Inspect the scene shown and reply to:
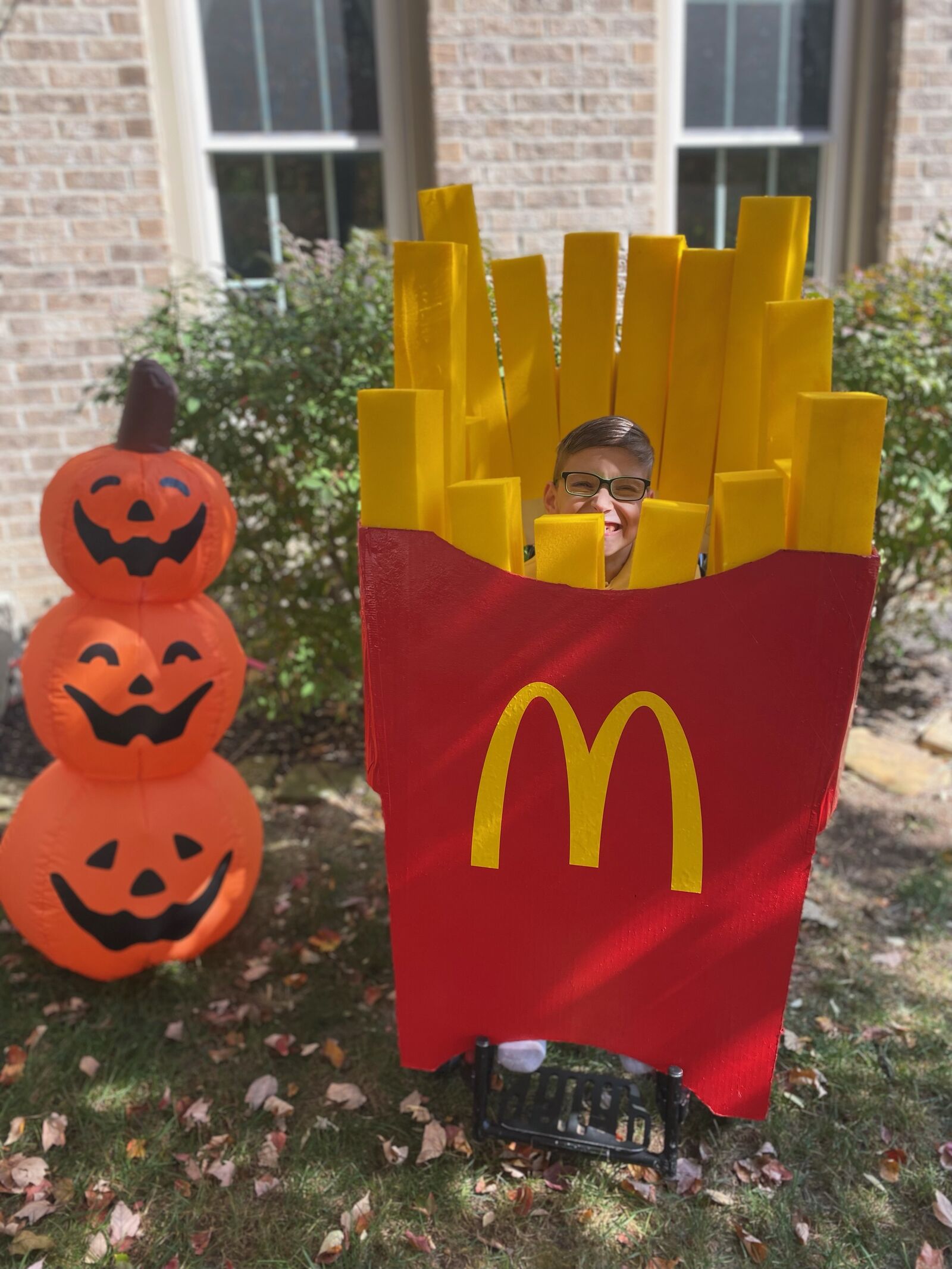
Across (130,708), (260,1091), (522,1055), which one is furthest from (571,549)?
(260,1091)

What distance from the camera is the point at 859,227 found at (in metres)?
4.57

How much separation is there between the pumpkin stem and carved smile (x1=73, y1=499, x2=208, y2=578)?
7.1 inches

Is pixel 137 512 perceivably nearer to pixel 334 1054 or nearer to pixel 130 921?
pixel 130 921

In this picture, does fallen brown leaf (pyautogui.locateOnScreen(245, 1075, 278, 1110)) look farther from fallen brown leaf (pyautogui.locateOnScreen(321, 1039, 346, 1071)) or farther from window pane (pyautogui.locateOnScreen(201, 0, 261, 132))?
window pane (pyautogui.locateOnScreen(201, 0, 261, 132))

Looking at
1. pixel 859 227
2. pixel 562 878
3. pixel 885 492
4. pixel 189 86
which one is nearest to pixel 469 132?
pixel 189 86

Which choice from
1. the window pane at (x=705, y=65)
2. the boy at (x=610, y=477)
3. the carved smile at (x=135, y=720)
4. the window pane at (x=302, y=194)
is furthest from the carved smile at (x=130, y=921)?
the window pane at (x=705, y=65)

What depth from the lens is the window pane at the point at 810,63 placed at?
14.4ft

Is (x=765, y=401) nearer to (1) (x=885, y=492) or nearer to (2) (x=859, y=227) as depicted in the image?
(1) (x=885, y=492)

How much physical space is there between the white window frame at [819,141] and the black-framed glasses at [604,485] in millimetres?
3111

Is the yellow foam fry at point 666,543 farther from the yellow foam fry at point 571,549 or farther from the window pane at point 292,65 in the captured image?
the window pane at point 292,65

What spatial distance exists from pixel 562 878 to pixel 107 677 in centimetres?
118

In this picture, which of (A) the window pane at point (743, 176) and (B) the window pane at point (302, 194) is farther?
(A) the window pane at point (743, 176)

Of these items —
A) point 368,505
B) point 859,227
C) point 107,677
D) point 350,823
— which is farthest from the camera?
point 859,227

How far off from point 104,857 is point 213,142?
10.8 ft
